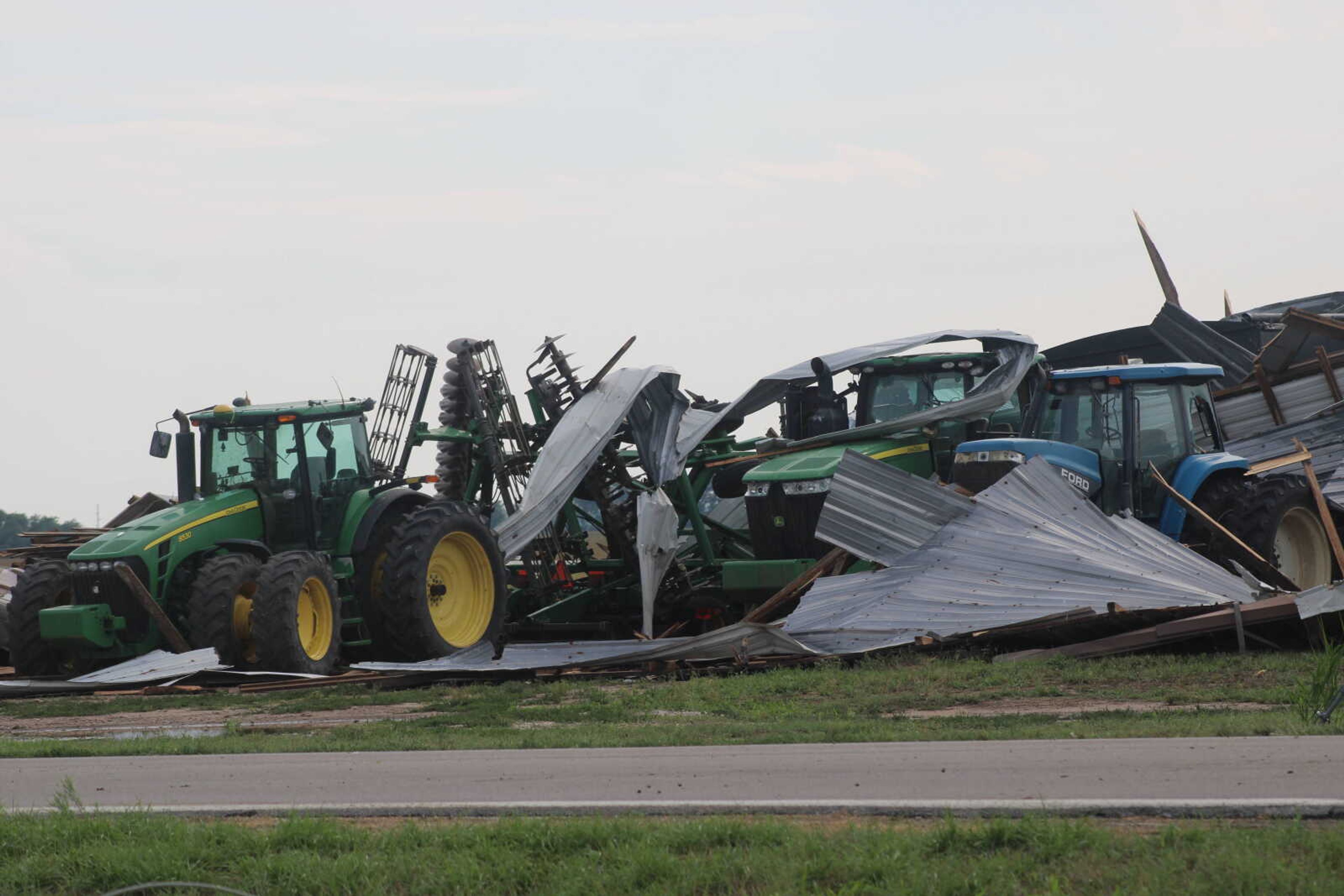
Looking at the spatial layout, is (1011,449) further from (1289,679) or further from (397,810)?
(397,810)

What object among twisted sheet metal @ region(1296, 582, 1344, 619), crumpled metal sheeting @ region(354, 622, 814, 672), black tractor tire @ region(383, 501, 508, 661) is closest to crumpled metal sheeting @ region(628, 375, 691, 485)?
black tractor tire @ region(383, 501, 508, 661)

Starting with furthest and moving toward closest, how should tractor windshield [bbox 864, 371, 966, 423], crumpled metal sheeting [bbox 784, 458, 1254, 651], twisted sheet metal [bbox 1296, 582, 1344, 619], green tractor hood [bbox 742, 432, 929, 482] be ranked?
tractor windshield [bbox 864, 371, 966, 423] < green tractor hood [bbox 742, 432, 929, 482] < crumpled metal sheeting [bbox 784, 458, 1254, 651] < twisted sheet metal [bbox 1296, 582, 1344, 619]

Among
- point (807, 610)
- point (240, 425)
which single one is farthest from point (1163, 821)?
point (240, 425)

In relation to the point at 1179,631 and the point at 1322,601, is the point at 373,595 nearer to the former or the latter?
the point at 1179,631

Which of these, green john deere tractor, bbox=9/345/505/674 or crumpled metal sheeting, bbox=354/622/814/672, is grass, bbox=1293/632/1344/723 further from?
green john deere tractor, bbox=9/345/505/674

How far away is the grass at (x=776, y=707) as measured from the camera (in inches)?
386

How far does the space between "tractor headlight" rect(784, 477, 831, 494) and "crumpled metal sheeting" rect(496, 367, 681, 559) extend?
5.69 ft

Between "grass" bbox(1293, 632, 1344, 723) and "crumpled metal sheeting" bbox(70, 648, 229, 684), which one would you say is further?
"crumpled metal sheeting" bbox(70, 648, 229, 684)

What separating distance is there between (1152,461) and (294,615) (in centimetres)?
855

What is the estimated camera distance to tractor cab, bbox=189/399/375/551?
54.3ft

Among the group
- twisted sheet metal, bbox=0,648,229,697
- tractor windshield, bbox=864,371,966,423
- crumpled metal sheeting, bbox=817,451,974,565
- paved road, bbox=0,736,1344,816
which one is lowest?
paved road, bbox=0,736,1344,816

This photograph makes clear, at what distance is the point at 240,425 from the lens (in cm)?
1664

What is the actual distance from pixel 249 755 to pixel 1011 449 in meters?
8.79

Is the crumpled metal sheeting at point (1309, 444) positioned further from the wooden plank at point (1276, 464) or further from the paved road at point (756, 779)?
the paved road at point (756, 779)
